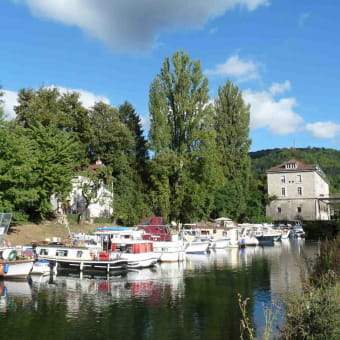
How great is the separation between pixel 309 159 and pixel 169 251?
11300cm

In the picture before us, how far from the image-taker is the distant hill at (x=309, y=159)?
141000mm

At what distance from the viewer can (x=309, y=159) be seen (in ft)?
478

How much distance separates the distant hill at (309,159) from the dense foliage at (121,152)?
74882 millimetres

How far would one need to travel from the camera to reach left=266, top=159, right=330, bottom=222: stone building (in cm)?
9325

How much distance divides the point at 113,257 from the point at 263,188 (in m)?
73.0

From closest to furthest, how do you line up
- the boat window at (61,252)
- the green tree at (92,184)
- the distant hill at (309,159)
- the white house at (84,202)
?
the boat window at (61,252), the green tree at (92,184), the white house at (84,202), the distant hill at (309,159)

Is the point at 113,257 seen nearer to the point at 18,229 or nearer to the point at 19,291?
the point at 19,291

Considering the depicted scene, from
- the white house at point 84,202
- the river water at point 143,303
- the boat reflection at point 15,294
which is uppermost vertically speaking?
the white house at point 84,202

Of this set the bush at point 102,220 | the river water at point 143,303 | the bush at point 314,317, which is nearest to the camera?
the bush at point 314,317

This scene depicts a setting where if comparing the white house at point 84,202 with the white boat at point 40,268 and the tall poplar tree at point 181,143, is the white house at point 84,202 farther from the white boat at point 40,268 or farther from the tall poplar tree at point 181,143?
the white boat at point 40,268

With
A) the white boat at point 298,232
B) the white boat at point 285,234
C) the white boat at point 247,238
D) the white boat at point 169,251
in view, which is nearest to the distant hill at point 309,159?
the white boat at point 298,232

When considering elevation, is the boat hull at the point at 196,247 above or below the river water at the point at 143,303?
above

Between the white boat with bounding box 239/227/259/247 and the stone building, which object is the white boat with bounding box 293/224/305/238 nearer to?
the stone building

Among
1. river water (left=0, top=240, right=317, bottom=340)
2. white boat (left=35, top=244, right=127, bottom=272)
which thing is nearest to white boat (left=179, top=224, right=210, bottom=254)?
river water (left=0, top=240, right=317, bottom=340)
